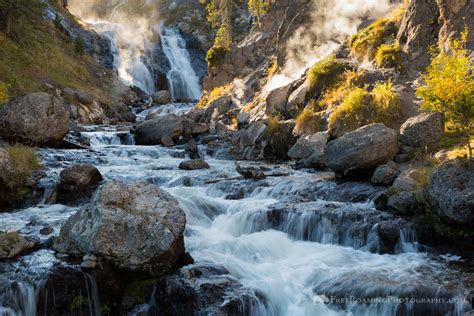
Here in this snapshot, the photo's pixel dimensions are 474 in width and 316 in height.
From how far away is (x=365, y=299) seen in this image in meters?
8.23

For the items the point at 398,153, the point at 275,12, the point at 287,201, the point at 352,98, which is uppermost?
the point at 275,12

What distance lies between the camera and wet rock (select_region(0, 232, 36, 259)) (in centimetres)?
895

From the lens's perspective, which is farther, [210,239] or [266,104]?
[266,104]

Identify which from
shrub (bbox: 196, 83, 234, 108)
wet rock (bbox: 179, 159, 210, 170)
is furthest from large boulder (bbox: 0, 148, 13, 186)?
shrub (bbox: 196, 83, 234, 108)

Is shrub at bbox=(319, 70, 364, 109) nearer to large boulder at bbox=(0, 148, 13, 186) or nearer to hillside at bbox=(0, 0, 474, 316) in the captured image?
hillside at bbox=(0, 0, 474, 316)

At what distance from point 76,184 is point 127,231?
6.74m

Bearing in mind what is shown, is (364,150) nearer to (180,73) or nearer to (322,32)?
(322,32)

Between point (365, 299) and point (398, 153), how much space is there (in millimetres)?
7834

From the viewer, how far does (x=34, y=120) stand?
19172mm

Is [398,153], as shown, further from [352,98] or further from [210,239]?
[210,239]

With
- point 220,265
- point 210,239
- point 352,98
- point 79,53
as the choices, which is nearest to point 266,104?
point 352,98

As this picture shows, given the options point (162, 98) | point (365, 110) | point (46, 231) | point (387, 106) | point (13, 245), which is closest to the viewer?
A: point (13, 245)

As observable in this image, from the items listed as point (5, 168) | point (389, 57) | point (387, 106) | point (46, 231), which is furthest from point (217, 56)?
point (46, 231)

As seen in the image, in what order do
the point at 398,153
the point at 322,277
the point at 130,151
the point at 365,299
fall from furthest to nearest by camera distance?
the point at 130,151
the point at 398,153
the point at 322,277
the point at 365,299
